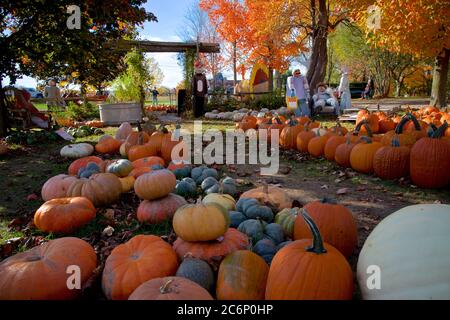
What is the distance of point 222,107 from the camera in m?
16.4

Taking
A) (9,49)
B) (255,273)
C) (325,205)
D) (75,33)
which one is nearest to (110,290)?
(255,273)

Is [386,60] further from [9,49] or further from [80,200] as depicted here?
[80,200]

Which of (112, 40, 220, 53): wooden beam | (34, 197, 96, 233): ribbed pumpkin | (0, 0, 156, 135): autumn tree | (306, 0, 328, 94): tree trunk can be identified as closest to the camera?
(34, 197, 96, 233): ribbed pumpkin

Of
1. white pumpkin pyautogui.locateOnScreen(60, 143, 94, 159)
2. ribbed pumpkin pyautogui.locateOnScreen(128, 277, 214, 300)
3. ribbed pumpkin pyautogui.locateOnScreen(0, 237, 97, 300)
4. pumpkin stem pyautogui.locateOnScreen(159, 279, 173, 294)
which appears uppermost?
white pumpkin pyautogui.locateOnScreen(60, 143, 94, 159)

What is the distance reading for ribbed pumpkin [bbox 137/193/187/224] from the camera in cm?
328

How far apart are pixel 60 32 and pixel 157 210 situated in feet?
24.7

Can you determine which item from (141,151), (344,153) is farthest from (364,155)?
(141,151)

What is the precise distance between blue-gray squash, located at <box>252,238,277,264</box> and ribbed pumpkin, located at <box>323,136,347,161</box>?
3600 millimetres

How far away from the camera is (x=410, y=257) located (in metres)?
1.82

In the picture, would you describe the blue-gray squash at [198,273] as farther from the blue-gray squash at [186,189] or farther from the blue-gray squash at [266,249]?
the blue-gray squash at [186,189]

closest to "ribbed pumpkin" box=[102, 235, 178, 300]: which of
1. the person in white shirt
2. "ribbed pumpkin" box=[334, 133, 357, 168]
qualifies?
"ribbed pumpkin" box=[334, 133, 357, 168]

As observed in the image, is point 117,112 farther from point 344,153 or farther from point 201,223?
point 201,223

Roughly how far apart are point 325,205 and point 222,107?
1399cm

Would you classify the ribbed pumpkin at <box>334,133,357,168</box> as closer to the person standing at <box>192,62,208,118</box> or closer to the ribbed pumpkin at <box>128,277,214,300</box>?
the ribbed pumpkin at <box>128,277,214,300</box>
